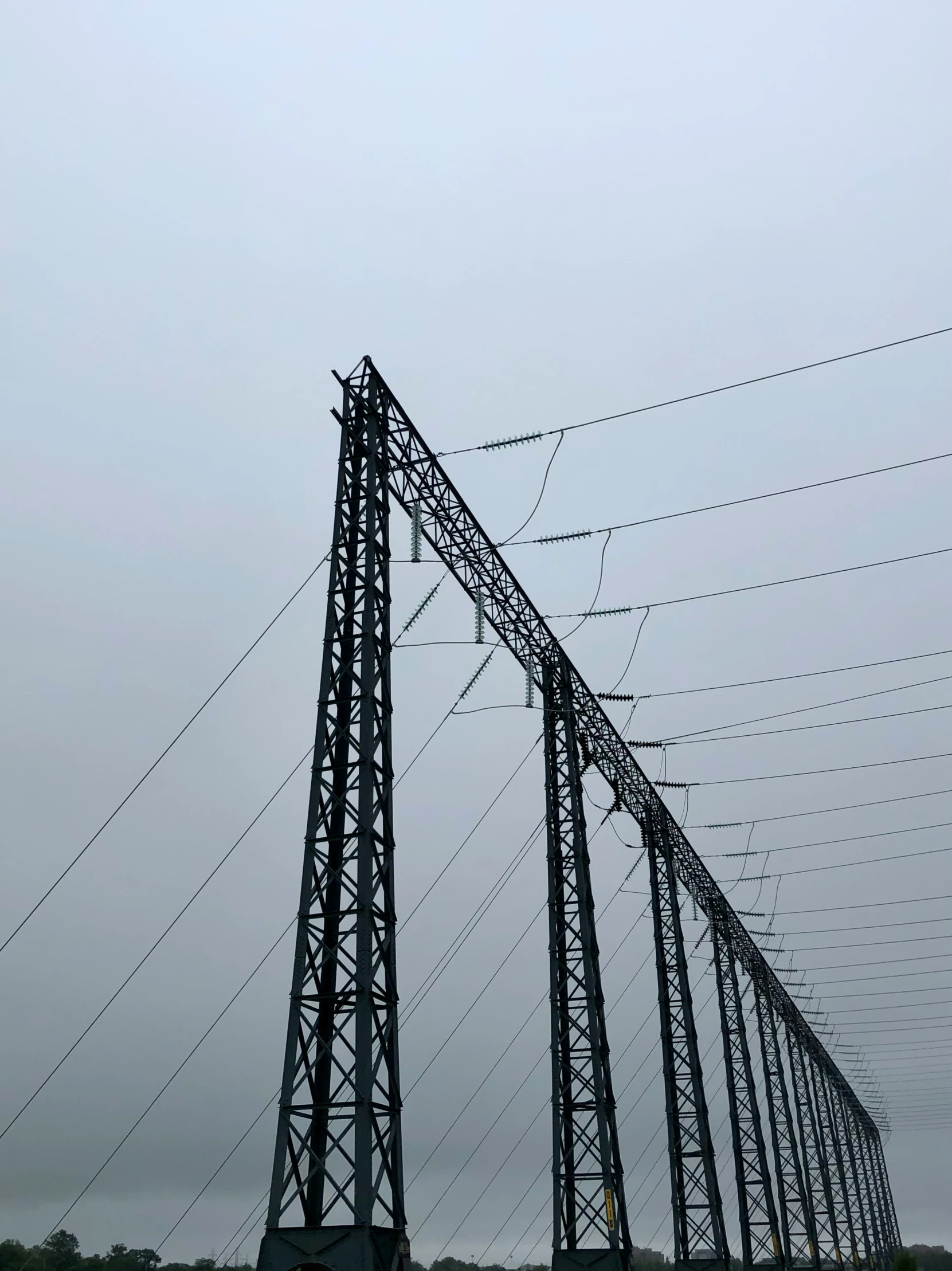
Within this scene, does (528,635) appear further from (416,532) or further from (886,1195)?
(886,1195)

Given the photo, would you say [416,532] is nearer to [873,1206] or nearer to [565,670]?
[565,670]

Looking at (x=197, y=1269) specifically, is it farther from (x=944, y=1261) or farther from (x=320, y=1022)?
(x=944, y=1261)

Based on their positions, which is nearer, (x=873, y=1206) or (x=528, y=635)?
(x=528, y=635)

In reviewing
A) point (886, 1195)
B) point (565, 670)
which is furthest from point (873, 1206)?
point (565, 670)

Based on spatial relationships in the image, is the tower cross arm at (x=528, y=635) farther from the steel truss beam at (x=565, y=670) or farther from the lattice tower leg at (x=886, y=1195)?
the lattice tower leg at (x=886, y=1195)

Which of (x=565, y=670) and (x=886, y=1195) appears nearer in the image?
(x=565, y=670)

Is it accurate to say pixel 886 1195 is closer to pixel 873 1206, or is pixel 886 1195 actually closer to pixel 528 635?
pixel 873 1206

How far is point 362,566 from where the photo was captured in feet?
61.8

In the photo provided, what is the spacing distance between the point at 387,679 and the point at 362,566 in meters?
2.21

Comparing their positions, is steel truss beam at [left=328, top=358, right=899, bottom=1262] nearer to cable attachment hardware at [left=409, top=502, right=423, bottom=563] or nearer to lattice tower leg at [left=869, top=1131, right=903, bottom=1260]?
cable attachment hardware at [left=409, top=502, right=423, bottom=563]

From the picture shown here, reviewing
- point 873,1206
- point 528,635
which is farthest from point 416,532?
point 873,1206

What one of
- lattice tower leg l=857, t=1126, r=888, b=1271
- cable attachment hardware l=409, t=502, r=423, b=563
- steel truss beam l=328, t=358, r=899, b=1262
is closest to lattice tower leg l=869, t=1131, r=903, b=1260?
lattice tower leg l=857, t=1126, r=888, b=1271

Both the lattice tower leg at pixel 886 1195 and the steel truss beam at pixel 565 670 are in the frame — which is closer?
the steel truss beam at pixel 565 670

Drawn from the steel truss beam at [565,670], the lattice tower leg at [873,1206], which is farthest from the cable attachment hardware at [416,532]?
the lattice tower leg at [873,1206]
